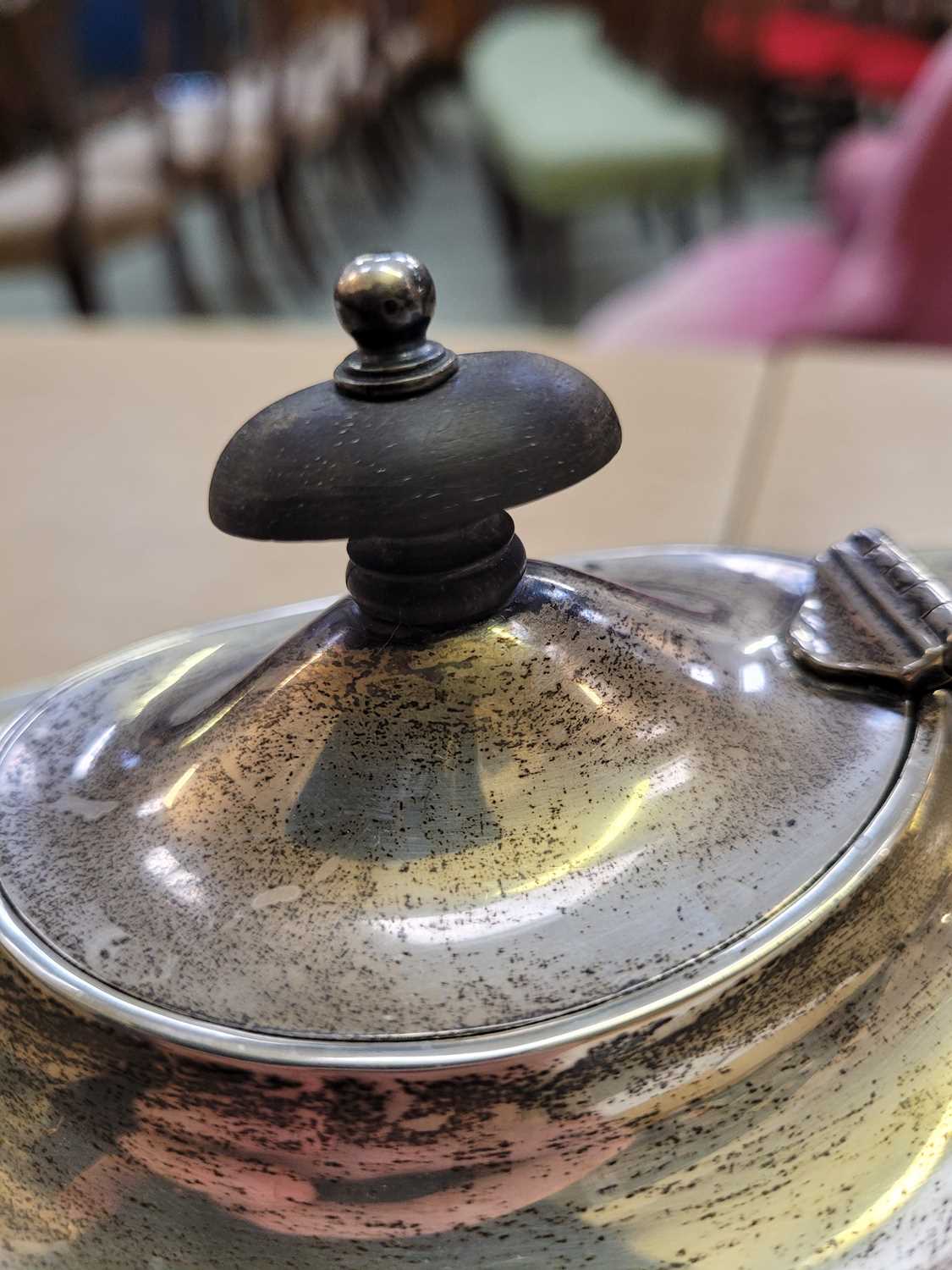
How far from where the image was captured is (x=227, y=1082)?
0.31m

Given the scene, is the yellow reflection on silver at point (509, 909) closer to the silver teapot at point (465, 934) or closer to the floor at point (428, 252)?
the silver teapot at point (465, 934)

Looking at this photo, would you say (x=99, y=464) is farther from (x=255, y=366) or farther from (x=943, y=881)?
(x=943, y=881)

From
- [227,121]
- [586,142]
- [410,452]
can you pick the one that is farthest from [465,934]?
[227,121]

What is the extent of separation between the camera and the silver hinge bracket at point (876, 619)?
1.23 feet

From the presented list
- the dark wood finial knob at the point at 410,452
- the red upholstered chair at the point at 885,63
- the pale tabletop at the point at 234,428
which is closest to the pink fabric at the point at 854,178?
the pale tabletop at the point at 234,428

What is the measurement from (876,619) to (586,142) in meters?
3.27

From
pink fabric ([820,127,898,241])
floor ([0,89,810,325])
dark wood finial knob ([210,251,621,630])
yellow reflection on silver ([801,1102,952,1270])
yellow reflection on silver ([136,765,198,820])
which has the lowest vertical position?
floor ([0,89,810,325])

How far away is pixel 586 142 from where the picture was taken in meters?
3.41

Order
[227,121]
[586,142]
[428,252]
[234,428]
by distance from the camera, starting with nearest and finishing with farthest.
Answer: [234,428]
[586,142]
[227,121]
[428,252]

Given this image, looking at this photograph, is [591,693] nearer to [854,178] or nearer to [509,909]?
[509,909]

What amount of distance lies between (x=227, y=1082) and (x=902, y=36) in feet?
15.3

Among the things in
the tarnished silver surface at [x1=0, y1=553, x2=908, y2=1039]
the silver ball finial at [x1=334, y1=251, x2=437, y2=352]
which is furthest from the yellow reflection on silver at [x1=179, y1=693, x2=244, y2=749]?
the silver ball finial at [x1=334, y1=251, x2=437, y2=352]

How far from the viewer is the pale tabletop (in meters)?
0.90

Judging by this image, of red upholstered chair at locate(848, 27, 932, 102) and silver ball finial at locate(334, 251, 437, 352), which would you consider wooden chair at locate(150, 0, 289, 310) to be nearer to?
red upholstered chair at locate(848, 27, 932, 102)
